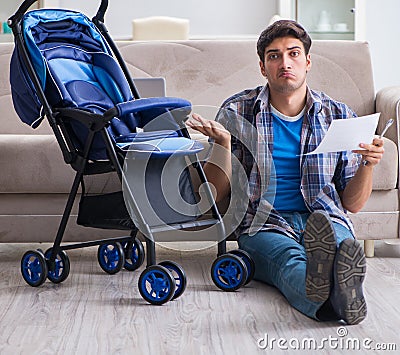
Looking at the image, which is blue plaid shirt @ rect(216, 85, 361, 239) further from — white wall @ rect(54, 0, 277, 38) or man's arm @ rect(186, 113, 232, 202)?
white wall @ rect(54, 0, 277, 38)

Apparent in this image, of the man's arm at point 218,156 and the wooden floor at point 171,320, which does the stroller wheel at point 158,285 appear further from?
the man's arm at point 218,156

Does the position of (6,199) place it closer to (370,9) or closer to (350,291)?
(350,291)

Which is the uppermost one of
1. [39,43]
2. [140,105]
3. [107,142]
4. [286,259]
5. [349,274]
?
[39,43]

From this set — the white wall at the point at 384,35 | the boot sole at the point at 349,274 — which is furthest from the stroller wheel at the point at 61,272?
the white wall at the point at 384,35

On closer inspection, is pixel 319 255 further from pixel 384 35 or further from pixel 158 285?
pixel 384 35

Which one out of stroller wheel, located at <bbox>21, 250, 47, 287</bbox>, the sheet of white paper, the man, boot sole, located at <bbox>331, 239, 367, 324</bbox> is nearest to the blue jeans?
the man

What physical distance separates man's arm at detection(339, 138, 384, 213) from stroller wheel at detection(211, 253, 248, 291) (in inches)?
17.2

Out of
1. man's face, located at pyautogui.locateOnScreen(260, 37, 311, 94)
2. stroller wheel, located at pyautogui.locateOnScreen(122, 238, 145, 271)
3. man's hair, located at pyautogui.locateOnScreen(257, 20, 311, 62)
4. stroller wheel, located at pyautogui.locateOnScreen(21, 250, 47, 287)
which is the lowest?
stroller wheel, located at pyautogui.locateOnScreen(122, 238, 145, 271)

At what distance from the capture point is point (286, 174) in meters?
2.73

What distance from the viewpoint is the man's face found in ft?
8.75

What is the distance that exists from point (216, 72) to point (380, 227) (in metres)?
1.05

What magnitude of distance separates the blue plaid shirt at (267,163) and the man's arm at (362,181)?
33mm

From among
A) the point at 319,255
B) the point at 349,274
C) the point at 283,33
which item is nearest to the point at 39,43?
the point at 283,33

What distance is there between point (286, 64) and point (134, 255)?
86 centimetres
